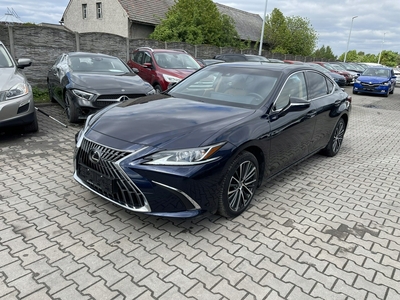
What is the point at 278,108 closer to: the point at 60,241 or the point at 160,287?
the point at 160,287

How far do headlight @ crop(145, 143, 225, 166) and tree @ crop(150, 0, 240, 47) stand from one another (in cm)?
2022

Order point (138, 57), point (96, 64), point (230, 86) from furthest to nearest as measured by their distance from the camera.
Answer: point (138, 57) → point (96, 64) → point (230, 86)

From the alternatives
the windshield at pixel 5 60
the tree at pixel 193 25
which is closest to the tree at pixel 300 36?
the tree at pixel 193 25

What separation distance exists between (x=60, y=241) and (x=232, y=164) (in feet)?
5.72

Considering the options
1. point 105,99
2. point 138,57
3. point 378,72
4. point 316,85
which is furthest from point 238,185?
point 378,72

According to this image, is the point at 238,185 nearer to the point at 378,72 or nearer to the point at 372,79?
the point at 372,79

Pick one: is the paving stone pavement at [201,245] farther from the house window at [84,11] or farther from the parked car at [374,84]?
the house window at [84,11]

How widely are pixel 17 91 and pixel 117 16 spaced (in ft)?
76.3

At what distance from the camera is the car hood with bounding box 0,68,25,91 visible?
497 centimetres

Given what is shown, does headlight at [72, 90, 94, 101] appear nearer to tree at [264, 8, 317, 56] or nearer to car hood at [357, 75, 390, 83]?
car hood at [357, 75, 390, 83]

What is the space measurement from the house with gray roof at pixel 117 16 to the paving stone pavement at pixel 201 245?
23.4 m

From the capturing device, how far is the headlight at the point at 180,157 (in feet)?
8.95

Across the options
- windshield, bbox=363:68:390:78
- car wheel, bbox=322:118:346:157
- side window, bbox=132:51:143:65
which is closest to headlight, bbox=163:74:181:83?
side window, bbox=132:51:143:65

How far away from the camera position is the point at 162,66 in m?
9.31
